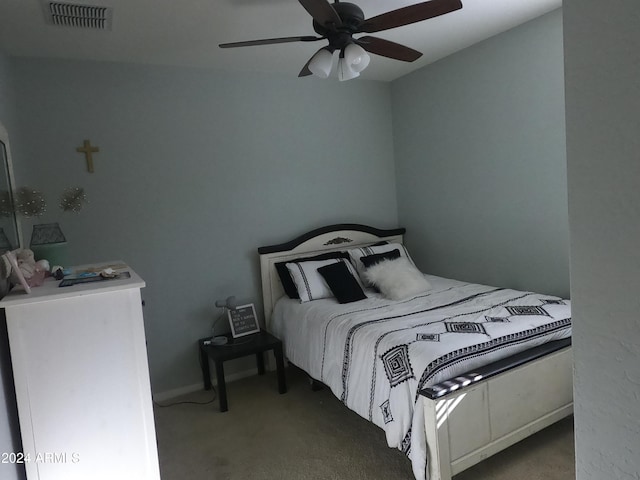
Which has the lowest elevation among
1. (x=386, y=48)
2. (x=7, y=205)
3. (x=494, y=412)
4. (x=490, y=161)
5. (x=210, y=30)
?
(x=494, y=412)

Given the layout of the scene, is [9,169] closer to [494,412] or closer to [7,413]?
[7,413]

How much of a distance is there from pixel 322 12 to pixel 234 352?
2166 millimetres

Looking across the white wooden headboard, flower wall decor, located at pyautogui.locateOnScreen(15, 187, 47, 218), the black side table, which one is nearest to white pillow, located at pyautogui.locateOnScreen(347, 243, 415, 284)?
the white wooden headboard

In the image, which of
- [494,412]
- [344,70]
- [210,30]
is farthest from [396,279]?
[210,30]

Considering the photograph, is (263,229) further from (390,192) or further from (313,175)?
(390,192)

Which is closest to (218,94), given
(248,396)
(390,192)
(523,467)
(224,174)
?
(224,174)

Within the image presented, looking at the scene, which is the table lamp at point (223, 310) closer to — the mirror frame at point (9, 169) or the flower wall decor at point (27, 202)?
the mirror frame at point (9, 169)

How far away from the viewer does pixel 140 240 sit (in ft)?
9.88

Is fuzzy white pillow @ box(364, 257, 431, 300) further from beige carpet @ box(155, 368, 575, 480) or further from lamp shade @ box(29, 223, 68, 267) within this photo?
lamp shade @ box(29, 223, 68, 267)

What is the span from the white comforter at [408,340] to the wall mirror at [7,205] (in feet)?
5.70

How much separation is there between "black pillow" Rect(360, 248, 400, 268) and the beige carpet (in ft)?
3.43

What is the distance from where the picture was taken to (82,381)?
1.44 metres

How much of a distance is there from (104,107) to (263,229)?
4.73 feet

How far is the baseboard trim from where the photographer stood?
310 cm
